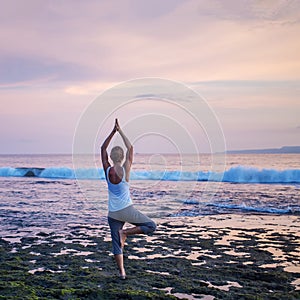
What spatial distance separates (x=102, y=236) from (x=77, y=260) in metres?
3.25

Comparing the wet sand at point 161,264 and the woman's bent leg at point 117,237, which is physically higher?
the woman's bent leg at point 117,237

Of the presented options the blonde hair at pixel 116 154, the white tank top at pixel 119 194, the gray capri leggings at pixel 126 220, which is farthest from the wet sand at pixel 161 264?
the blonde hair at pixel 116 154

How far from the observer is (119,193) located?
7.74m

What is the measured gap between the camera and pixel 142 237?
12.9 m

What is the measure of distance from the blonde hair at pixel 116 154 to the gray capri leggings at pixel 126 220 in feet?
2.68

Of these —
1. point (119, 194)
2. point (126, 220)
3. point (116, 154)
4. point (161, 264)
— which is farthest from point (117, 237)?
point (161, 264)

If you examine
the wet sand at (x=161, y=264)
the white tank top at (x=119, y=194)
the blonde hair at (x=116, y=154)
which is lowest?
the wet sand at (x=161, y=264)

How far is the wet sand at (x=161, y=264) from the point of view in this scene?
298 inches

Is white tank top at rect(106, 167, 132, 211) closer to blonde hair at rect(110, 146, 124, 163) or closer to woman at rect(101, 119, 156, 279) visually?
woman at rect(101, 119, 156, 279)

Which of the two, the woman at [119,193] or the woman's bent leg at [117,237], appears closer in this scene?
the woman at [119,193]

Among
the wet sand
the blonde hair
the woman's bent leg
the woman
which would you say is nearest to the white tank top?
the woman

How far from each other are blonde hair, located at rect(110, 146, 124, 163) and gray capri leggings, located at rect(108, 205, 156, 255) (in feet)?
2.68

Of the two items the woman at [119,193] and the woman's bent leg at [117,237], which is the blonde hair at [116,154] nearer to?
the woman at [119,193]

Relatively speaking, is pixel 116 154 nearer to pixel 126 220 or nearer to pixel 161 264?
pixel 126 220
